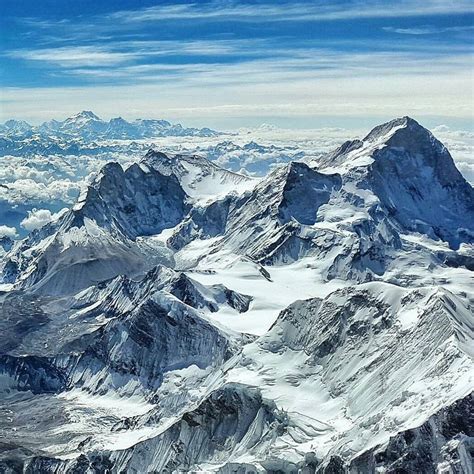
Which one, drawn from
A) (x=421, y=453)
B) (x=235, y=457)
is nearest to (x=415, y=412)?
(x=421, y=453)

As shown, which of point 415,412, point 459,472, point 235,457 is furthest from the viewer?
point 235,457

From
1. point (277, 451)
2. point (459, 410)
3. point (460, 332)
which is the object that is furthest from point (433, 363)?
point (277, 451)

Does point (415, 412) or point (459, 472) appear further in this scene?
point (415, 412)

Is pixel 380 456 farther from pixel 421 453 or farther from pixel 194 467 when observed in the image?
pixel 194 467

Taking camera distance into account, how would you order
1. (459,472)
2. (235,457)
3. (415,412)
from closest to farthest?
1. (459,472)
2. (415,412)
3. (235,457)

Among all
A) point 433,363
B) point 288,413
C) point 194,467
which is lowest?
point 194,467

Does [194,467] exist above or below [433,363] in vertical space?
below

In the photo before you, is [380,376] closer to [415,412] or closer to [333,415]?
[333,415]
